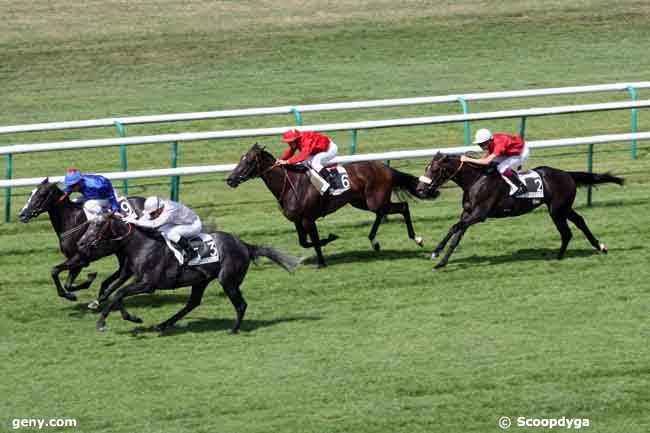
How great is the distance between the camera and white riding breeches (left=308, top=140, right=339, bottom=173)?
1465 centimetres

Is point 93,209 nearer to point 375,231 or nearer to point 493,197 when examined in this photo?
point 375,231

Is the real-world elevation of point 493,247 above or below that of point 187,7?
below

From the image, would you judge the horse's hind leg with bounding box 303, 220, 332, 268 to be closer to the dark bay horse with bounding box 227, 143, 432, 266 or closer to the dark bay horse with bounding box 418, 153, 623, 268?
the dark bay horse with bounding box 227, 143, 432, 266

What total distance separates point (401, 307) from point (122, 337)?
252cm

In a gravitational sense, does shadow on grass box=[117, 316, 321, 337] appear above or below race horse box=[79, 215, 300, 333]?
below

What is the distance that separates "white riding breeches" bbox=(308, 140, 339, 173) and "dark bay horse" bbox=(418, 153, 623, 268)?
3.79 feet

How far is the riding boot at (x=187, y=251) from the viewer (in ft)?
38.7

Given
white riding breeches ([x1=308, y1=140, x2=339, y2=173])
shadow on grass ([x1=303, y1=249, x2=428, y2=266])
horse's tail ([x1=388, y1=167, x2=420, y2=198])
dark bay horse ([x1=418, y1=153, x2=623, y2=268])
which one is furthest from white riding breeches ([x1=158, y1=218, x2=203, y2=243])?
Answer: horse's tail ([x1=388, y1=167, x2=420, y2=198])

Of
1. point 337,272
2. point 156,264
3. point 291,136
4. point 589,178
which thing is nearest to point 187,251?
point 156,264

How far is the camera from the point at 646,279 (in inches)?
518

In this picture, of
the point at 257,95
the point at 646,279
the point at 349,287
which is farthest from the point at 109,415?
the point at 257,95

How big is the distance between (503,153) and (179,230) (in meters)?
3.96

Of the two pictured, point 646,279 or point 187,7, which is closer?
point 646,279

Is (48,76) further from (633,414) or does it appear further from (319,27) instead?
(633,414)
